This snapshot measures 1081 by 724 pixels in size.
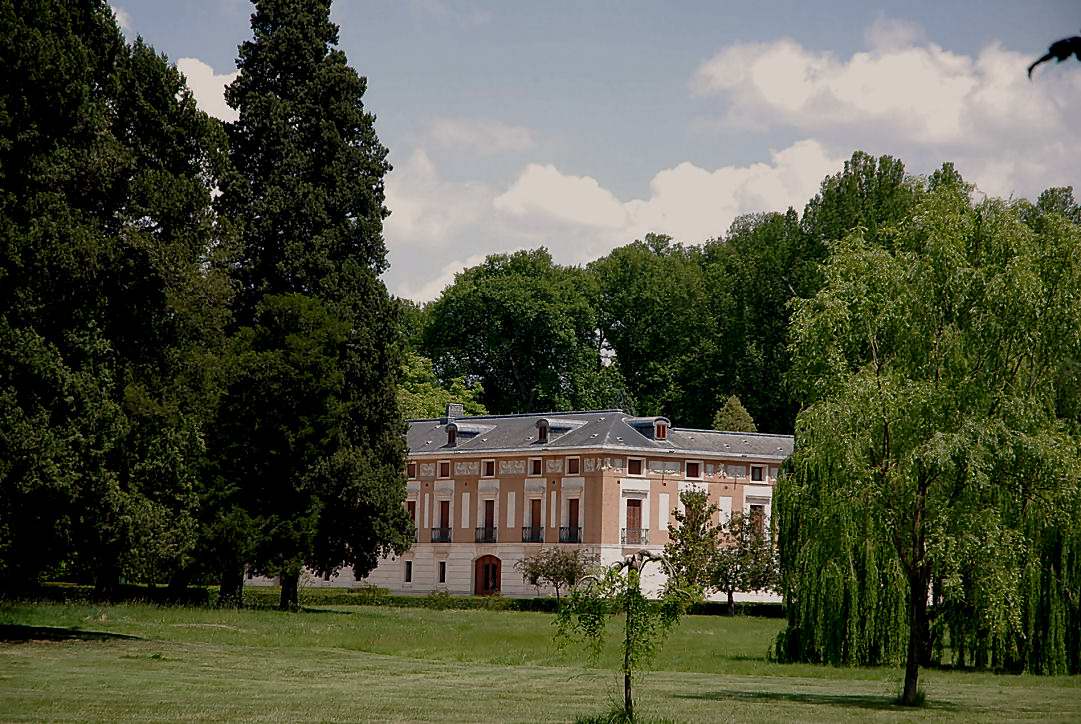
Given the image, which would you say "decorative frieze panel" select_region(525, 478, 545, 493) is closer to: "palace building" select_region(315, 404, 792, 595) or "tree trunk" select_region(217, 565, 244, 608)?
"palace building" select_region(315, 404, 792, 595)

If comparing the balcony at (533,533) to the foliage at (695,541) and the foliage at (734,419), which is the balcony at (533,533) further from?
the foliage at (734,419)

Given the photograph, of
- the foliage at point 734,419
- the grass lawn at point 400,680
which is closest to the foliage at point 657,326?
the foliage at point 734,419

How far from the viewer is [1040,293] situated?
2291 cm

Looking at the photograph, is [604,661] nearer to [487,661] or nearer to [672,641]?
[487,661]

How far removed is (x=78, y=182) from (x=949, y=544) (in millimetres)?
19373

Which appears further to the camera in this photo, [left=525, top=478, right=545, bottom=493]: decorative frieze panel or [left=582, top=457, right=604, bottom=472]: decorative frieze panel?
[left=525, top=478, right=545, bottom=493]: decorative frieze panel

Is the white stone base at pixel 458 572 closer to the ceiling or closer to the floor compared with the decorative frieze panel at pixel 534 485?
closer to the floor

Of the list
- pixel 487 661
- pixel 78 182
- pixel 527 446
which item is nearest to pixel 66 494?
pixel 78 182

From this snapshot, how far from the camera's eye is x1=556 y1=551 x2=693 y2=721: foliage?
18297 millimetres

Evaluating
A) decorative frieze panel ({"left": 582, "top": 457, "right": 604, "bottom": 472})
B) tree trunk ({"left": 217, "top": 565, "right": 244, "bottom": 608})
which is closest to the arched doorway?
decorative frieze panel ({"left": 582, "top": 457, "right": 604, "bottom": 472})

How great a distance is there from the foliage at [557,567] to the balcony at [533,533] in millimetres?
4126

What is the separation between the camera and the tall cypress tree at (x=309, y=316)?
155 feet

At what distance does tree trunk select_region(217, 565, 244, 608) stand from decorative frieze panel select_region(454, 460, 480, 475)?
25.9 m

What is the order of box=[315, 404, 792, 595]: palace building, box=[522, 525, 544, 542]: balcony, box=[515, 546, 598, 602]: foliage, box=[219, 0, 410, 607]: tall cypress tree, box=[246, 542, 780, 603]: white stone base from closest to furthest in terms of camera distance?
box=[219, 0, 410, 607]: tall cypress tree → box=[515, 546, 598, 602]: foliage → box=[246, 542, 780, 603]: white stone base → box=[315, 404, 792, 595]: palace building → box=[522, 525, 544, 542]: balcony
